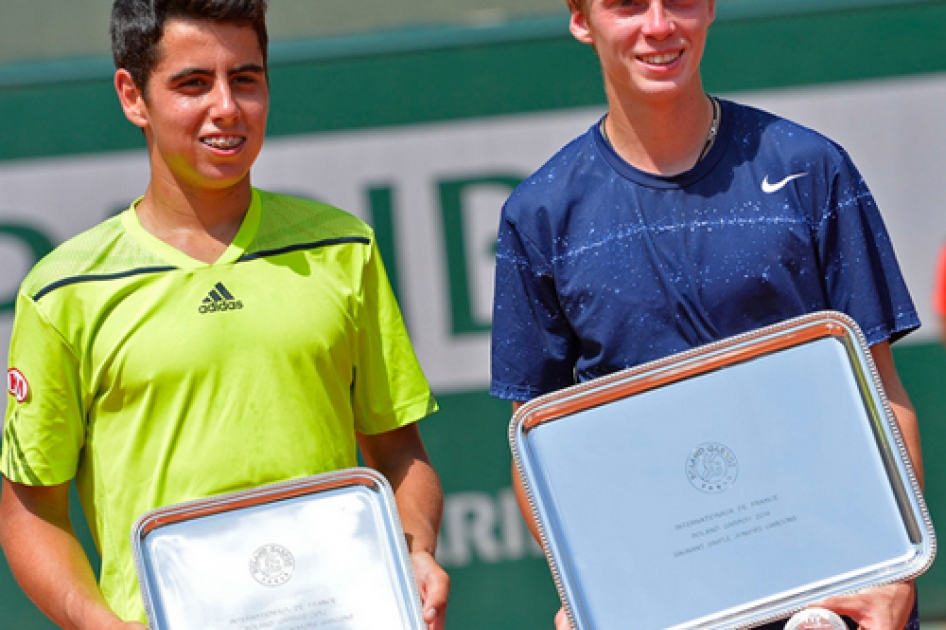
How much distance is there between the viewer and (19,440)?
6.42 feet

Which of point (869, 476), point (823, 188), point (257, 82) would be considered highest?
point (257, 82)

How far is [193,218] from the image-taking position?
203 cm

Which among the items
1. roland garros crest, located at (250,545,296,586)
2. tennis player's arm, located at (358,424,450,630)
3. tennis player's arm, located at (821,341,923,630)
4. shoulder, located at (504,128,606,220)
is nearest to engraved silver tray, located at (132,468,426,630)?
roland garros crest, located at (250,545,296,586)

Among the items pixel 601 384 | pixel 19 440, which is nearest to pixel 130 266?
pixel 19 440

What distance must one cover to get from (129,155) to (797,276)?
7.82ft

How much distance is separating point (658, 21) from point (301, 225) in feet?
2.20

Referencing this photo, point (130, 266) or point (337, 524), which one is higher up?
point (130, 266)

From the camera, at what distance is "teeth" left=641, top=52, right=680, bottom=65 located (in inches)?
73.5

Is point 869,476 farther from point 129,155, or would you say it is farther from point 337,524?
point 129,155

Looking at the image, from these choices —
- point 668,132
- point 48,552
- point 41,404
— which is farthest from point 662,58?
point 48,552

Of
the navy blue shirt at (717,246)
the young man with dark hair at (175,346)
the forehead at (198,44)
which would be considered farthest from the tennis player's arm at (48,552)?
the navy blue shirt at (717,246)

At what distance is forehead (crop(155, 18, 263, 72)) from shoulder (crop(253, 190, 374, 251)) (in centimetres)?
27

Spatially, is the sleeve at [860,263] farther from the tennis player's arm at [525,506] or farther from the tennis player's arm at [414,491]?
the tennis player's arm at [414,491]

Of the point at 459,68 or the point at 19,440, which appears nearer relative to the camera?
the point at 19,440
